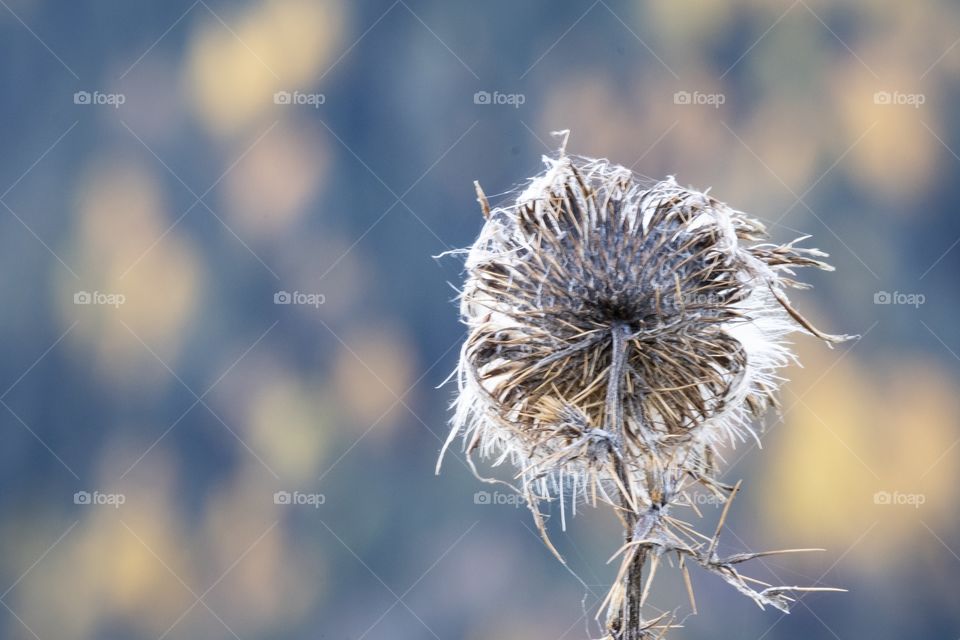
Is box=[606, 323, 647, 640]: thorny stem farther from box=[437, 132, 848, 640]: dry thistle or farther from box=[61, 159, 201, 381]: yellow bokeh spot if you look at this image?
box=[61, 159, 201, 381]: yellow bokeh spot

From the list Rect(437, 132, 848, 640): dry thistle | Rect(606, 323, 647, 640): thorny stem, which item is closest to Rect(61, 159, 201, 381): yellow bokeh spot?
Rect(437, 132, 848, 640): dry thistle

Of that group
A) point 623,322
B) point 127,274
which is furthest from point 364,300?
point 623,322

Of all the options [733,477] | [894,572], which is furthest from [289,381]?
[894,572]

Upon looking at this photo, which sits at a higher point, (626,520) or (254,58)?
A: (254,58)

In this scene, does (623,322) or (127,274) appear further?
(127,274)

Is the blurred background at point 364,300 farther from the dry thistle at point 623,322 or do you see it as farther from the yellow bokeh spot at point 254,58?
the dry thistle at point 623,322

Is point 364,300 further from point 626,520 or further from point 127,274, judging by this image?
point 626,520
